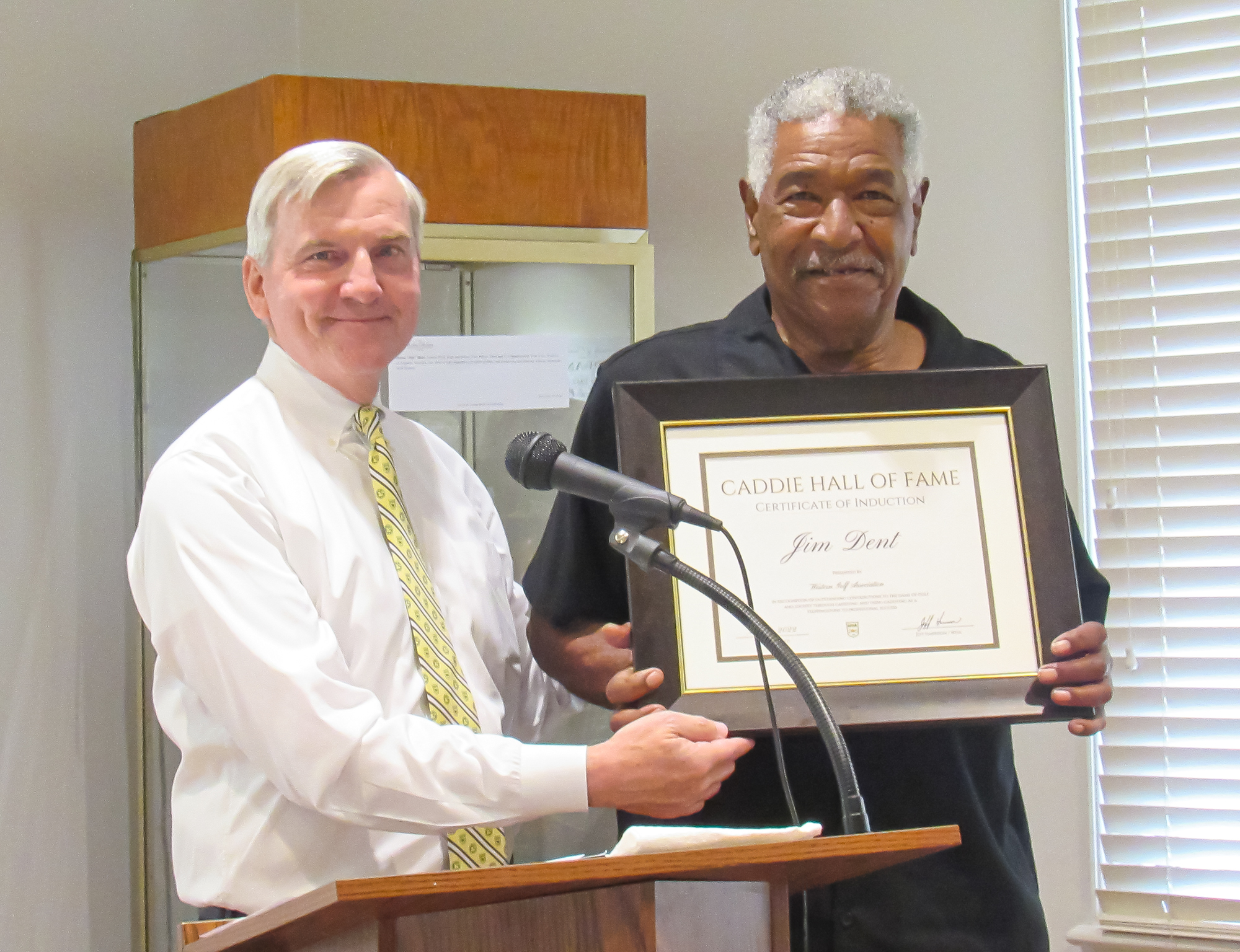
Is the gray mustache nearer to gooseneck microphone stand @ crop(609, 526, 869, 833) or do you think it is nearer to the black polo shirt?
the black polo shirt

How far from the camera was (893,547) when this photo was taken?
5.31 ft

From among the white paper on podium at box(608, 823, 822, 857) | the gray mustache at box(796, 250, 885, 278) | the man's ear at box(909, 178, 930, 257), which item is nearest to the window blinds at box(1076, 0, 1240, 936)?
the man's ear at box(909, 178, 930, 257)

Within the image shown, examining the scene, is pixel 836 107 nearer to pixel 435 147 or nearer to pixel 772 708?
pixel 772 708

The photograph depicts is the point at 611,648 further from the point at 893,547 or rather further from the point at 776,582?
the point at 893,547

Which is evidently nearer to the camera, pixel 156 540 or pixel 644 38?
pixel 156 540

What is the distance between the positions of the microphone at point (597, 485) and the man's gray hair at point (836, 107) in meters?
0.68

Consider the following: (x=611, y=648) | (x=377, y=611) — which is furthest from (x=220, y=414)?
(x=611, y=648)

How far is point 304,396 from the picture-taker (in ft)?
5.93

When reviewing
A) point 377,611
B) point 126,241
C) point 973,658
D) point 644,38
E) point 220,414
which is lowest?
point 973,658

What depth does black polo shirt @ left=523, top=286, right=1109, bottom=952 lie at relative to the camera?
1642 mm

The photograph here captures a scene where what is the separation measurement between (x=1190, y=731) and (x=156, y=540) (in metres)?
1.99

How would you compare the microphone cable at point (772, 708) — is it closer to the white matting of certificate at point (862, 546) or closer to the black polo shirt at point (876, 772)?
the white matting of certificate at point (862, 546)

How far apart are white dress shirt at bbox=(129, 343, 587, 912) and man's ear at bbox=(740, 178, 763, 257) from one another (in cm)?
65

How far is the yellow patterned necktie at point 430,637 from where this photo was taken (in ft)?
5.53
